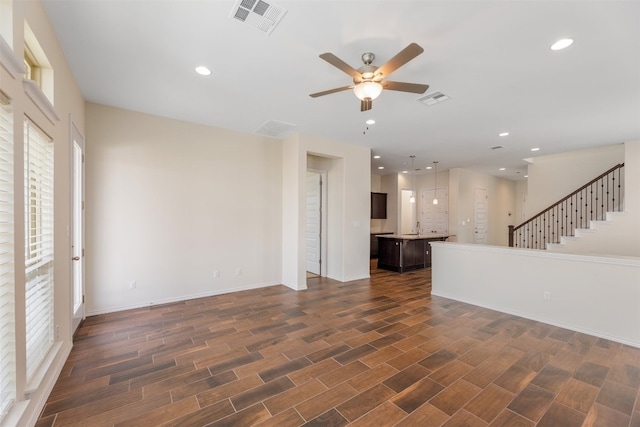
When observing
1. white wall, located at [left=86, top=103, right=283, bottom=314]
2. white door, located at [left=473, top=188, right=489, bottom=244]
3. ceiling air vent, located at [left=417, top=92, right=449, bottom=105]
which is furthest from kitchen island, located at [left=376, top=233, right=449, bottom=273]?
ceiling air vent, located at [left=417, top=92, right=449, bottom=105]

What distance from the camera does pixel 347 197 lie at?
19.1ft

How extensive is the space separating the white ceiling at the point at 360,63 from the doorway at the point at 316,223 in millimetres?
1725

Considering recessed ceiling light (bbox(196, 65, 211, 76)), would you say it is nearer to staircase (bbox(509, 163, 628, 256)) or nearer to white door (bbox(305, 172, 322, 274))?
white door (bbox(305, 172, 322, 274))

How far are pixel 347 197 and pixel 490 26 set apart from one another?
12.8ft

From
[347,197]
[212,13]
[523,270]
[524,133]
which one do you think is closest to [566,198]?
[524,133]

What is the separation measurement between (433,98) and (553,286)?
9.64ft

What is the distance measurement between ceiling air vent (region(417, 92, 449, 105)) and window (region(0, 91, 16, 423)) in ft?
12.4

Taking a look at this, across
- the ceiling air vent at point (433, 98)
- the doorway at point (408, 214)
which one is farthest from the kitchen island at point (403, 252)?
the ceiling air vent at point (433, 98)

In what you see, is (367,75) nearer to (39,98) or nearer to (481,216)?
(39,98)

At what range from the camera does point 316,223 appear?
20.7 ft

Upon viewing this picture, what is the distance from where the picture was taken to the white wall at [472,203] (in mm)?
8430

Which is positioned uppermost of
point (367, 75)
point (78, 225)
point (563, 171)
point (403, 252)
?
point (367, 75)

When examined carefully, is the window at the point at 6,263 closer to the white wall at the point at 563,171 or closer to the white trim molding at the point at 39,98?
the white trim molding at the point at 39,98

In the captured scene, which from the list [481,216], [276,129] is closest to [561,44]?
[276,129]
